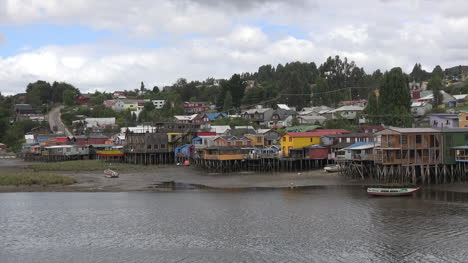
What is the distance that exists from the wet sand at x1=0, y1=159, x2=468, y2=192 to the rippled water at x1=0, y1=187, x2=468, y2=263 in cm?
638

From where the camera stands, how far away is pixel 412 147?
57.7 m

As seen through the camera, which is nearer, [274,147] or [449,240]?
[449,240]

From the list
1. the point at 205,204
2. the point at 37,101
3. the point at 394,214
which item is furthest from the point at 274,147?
the point at 37,101

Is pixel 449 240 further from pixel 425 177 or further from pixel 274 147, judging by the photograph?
pixel 274 147

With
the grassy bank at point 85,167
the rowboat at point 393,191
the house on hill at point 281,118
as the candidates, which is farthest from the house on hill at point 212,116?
the rowboat at point 393,191

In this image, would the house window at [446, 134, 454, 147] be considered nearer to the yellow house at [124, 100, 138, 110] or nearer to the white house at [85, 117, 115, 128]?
the white house at [85, 117, 115, 128]

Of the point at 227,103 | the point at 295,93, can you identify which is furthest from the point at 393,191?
the point at 295,93

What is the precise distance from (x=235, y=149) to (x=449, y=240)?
161 feet

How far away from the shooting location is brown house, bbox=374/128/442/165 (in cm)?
5766

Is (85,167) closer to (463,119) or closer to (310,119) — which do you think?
(310,119)

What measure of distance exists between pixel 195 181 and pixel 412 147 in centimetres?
2812

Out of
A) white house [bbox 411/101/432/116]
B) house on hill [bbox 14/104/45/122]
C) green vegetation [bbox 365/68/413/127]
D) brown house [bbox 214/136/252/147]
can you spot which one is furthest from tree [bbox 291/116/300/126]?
house on hill [bbox 14/104/45/122]

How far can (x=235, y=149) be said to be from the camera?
264 ft

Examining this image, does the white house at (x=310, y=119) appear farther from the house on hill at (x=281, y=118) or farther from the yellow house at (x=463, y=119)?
the yellow house at (x=463, y=119)
